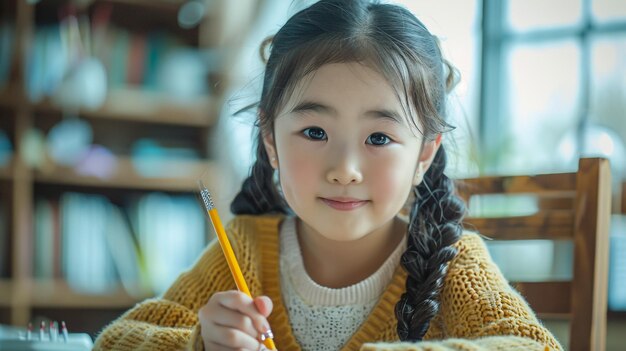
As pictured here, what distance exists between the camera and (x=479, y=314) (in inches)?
31.4

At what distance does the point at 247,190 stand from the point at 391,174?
1.00 ft

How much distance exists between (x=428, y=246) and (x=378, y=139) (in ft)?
0.59

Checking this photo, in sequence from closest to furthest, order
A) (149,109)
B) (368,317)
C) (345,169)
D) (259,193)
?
(345,169) → (368,317) → (259,193) → (149,109)

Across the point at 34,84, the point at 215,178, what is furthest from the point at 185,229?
the point at 34,84

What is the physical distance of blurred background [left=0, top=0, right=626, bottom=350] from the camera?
2312 millimetres

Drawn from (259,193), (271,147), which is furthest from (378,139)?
(259,193)

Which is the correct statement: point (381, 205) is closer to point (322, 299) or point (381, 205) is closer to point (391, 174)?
point (391, 174)

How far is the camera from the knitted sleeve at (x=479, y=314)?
702 mm

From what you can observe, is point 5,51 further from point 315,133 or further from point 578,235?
point 578,235

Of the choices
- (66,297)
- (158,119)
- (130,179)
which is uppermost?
(158,119)

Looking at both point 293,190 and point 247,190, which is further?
point 247,190

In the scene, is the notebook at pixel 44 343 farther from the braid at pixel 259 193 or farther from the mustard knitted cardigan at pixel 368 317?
the braid at pixel 259 193

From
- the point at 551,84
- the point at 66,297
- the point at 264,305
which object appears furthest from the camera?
the point at 66,297

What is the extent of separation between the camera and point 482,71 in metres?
2.53
